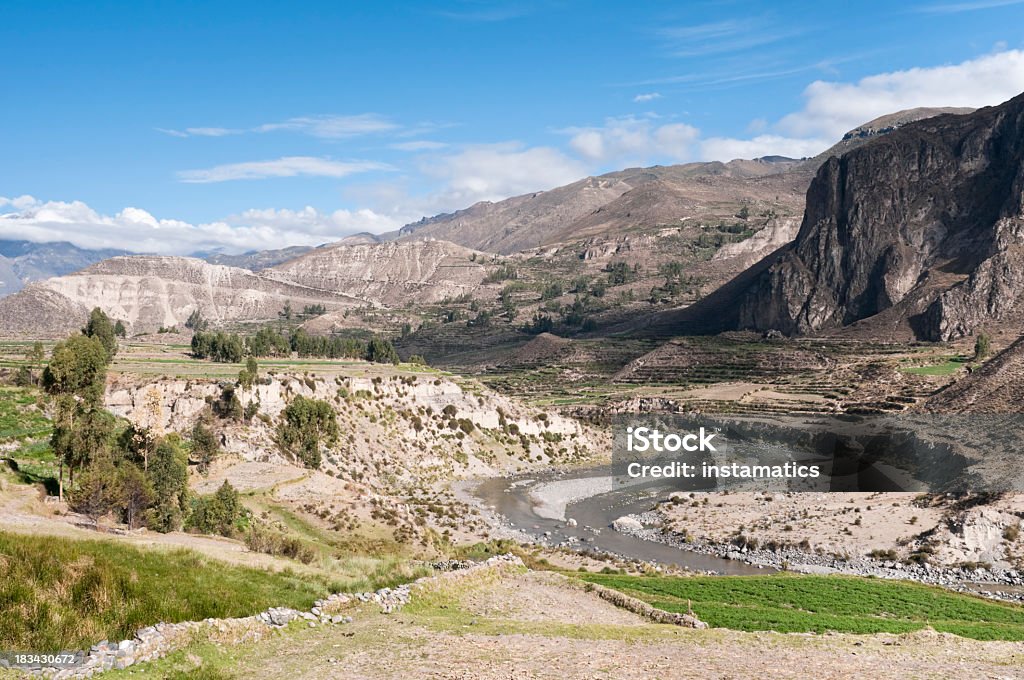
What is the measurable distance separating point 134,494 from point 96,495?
1.75m

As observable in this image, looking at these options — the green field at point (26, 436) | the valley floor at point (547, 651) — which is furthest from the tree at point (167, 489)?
the valley floor at point (547, 651)

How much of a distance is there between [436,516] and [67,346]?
27.7m

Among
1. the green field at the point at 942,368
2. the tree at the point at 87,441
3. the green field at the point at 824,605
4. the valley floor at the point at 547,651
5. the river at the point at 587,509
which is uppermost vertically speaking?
the green field at the point at 942,368

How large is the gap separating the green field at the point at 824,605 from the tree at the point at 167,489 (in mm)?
17561

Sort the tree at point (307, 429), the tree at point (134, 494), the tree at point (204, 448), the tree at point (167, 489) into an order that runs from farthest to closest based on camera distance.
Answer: the tree at point (307, 429), the tree at point (204, 448), the tree at point (167, 489), the tree at point (134, 494)

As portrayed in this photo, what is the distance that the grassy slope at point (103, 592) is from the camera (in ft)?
49.3

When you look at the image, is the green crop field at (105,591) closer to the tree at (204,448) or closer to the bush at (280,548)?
the bush at (280,548)

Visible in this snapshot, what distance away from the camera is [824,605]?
34.0 metres

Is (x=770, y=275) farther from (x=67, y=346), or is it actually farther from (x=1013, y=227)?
(x=67, y=346)

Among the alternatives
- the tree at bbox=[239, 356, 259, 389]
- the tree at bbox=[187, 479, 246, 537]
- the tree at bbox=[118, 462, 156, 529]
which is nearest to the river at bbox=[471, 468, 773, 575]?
the tree at bbox=[239, 356, 259, 389]

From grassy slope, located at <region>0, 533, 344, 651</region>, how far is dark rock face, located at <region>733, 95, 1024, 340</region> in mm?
146566

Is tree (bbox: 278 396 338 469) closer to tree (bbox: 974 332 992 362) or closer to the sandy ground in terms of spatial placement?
the sandy ground

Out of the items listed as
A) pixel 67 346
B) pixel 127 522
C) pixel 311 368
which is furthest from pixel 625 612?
pixel 311 368

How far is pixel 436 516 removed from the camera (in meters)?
58.6
